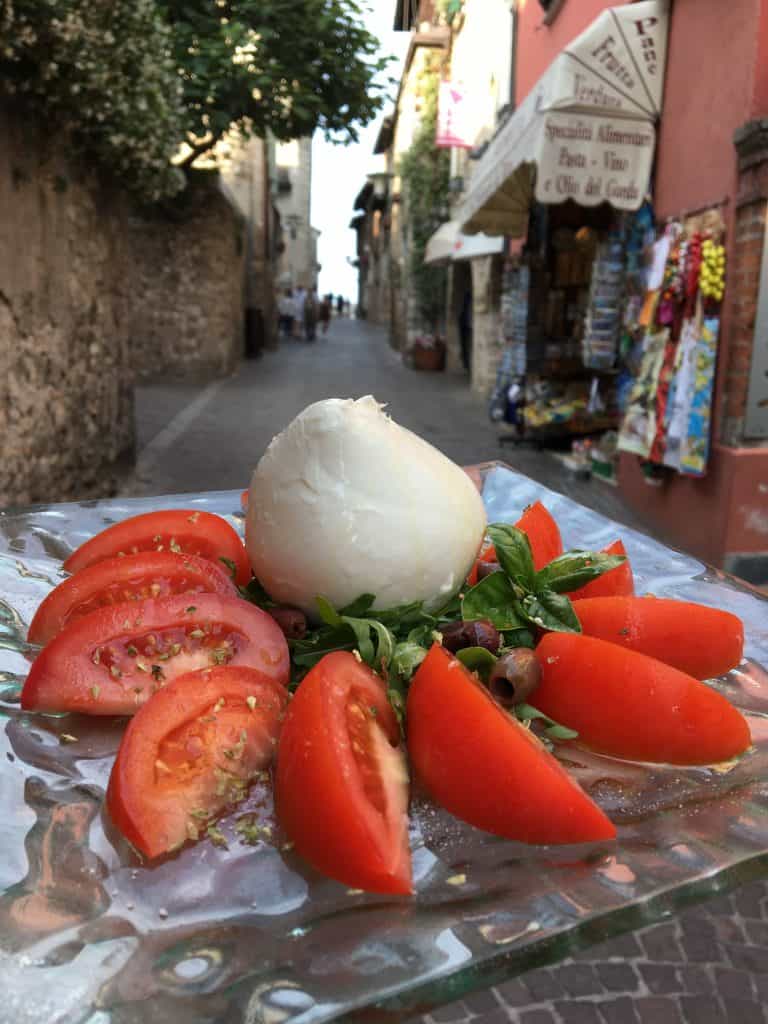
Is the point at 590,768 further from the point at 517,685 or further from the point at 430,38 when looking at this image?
the point at 430,38

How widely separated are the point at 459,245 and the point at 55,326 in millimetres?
8703

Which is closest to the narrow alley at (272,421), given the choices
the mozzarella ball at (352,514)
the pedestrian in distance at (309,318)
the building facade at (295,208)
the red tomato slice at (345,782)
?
the mozzarella ball at (352,514)

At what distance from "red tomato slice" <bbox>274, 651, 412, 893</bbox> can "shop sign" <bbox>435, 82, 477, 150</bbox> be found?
1225 cm

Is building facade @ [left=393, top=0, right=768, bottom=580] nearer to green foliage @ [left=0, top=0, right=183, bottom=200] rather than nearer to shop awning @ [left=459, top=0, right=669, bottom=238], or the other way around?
shop awning @ [left=459, top=0, right=669, bottom=238]

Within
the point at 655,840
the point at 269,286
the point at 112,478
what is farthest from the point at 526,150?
the point at 269,286

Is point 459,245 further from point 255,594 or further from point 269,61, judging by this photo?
point 255,594

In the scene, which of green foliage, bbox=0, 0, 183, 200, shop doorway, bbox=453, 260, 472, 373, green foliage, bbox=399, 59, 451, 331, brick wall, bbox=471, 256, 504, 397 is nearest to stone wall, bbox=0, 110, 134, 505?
green foliage, bbox=0, 0, 183, 200

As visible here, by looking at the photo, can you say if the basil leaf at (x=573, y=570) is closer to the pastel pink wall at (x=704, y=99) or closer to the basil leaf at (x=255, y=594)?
the basil leaf at (x=255, y=594)

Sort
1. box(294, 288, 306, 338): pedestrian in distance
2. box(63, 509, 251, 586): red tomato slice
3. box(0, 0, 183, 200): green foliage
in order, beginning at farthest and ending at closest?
box(294, 288, 306, 338): pedestrian in distance < box(0, 0, 183, 200): green foliage < box(63, 509, 251, 586): red tomato slice

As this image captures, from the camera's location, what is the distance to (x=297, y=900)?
3.30ft

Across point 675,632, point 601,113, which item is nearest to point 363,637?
point 675,632

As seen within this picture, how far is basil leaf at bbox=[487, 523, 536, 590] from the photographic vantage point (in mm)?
1691

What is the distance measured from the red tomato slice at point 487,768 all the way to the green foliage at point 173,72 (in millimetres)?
4021

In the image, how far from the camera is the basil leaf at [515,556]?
1691mm
